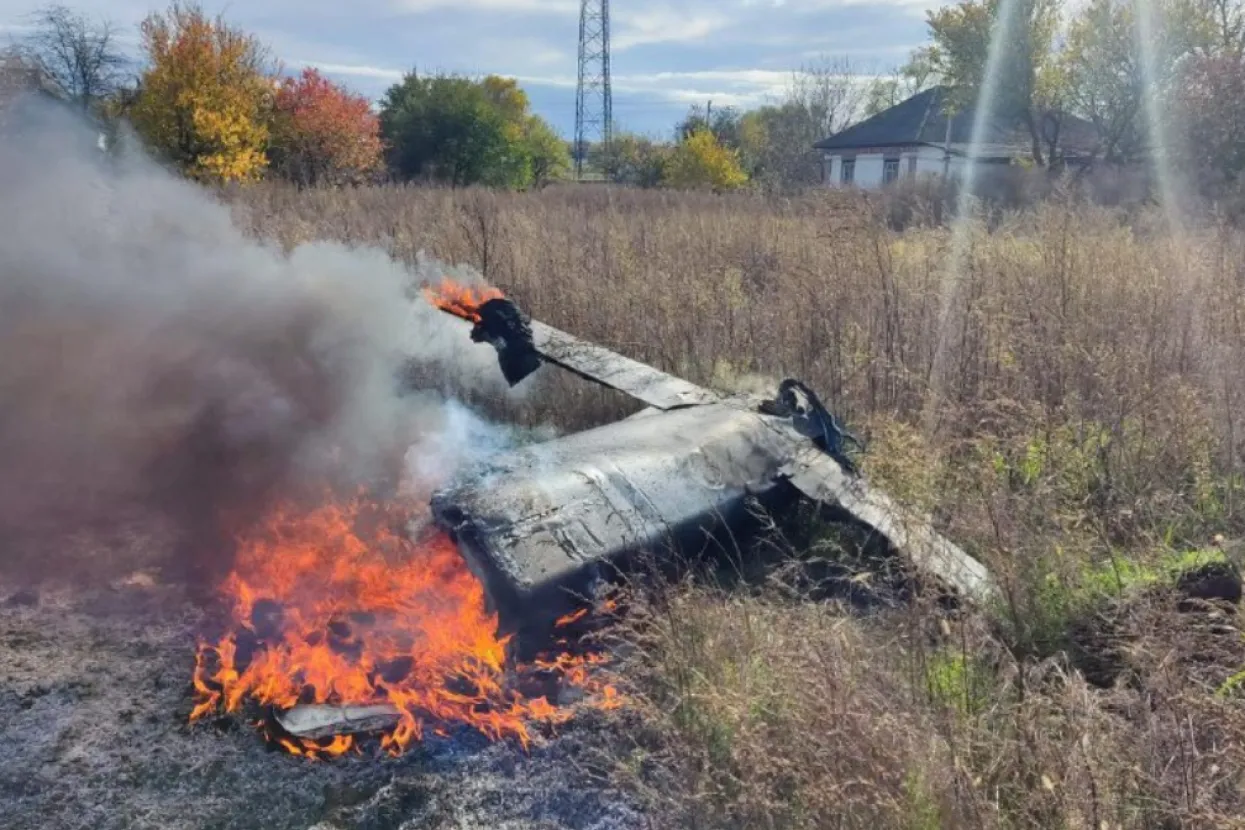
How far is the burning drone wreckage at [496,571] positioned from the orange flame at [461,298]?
117 centimetres

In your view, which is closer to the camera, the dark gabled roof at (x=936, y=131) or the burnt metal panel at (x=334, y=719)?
the burnt metal panel at (x=334, y=719)

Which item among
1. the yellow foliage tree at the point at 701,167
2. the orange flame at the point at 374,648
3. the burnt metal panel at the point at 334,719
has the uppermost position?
the yellow foliage tree at the point at 701,167

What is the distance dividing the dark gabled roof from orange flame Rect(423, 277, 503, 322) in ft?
99.2

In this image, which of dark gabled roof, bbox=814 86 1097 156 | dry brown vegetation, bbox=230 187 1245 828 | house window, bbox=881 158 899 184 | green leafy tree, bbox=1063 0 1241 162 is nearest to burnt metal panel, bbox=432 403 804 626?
dry brown vegetation, bbox=230 187 1245 828

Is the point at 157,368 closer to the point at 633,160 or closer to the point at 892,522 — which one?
the point at 892,522

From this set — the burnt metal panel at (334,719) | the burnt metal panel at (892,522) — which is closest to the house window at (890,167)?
the burnt metal panel at (892,522)

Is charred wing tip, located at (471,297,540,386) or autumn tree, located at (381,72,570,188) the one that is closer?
charred wing tip, located at (471,297,540,386)

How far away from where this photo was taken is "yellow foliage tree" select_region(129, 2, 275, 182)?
19.6m

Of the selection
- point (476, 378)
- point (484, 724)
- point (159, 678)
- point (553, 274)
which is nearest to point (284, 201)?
point (553, 274)

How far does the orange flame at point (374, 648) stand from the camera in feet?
11.2

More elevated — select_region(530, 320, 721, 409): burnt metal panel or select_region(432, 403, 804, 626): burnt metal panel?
select_region(530, 320, 721, 409): burnt metal panel

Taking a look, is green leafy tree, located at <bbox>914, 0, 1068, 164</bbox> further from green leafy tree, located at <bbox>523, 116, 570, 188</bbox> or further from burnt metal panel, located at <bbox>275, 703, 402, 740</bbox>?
burnt metal panel, located at <bbox>275, 703, 402, 740</bbox>

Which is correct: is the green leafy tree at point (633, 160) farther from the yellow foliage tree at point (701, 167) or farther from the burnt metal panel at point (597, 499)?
the burnt metal panel at point (597, 499)

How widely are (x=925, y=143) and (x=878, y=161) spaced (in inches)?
131
